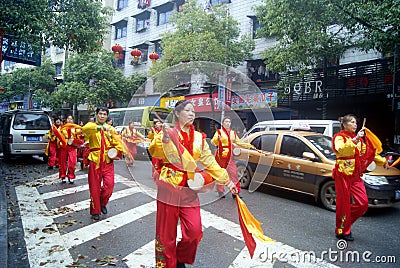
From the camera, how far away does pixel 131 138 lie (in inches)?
149

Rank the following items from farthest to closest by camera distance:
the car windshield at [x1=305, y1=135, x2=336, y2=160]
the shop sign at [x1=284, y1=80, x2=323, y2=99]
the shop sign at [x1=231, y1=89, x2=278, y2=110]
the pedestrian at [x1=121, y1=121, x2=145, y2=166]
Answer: the shop sign at [x1=284, y1=80, x2=323, y2=99]
the car windshield at [x1=305, y1=135, x2=336, y2=160]
the pedestrian at [x1=121, y1=121, x2=145, y2=166]
the shop sign at [x1=231, y1=89, x2=278, y2=110]

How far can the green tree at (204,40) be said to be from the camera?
1337cm

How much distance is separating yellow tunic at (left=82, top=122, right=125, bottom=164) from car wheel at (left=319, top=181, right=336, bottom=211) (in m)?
3.50

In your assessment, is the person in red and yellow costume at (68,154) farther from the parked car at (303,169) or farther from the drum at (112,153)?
the parked car at (303,169)

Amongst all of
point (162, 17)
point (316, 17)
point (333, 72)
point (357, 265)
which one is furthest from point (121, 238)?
point (162, 17)

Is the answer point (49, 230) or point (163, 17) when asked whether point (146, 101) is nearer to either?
point (49, 230)

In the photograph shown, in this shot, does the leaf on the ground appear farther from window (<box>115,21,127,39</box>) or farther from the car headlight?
window (<box>115,21,127,39</box>)

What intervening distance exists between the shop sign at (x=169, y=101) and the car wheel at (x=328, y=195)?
3.85 metres

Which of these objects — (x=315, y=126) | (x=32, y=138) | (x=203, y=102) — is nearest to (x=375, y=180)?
(x=203, y=102)

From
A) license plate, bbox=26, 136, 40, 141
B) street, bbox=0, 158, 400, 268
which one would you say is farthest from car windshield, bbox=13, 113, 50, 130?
street, bbox=0, 158, 400, 268

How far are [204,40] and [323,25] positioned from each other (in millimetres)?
4827

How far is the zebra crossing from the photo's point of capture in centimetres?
346

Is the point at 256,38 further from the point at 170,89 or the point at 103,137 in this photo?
the point at 170,89

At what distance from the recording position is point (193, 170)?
274cm
